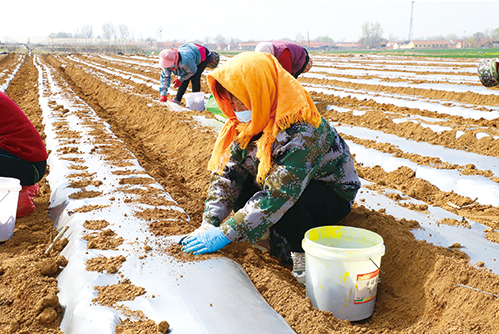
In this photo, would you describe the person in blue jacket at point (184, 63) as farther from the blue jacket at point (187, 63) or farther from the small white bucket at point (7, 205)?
the small white bucket at point (7, 205)

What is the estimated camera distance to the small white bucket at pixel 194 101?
6160 millimetres

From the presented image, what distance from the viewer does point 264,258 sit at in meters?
2.22

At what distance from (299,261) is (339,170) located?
50 cm

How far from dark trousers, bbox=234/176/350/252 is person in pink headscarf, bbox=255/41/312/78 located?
2469mm

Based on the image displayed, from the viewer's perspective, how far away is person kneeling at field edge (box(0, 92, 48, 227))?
2678mm

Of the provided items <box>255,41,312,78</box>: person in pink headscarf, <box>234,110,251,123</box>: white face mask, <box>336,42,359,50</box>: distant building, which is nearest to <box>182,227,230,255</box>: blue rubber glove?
<box>234,110,251,123</box>: white face mask

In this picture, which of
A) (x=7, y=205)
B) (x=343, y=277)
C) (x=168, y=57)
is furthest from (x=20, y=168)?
(x=168, y=57)

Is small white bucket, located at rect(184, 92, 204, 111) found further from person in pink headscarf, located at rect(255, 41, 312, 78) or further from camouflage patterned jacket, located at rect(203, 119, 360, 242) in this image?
camouflage patterned jacket, located at rect(203, 119, 360, 242)

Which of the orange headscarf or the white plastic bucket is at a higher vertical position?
the orange headscarf

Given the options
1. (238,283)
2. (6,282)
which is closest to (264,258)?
(238,283)

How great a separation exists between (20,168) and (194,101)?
365 centimetres

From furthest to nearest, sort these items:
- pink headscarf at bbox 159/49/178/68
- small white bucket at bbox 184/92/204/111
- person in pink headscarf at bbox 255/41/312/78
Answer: small white bucket at bbox 184/92/204/111, pink headscarf at bbox 159/49/178/68, person in pink headscarf at bbox 255/41/312/78

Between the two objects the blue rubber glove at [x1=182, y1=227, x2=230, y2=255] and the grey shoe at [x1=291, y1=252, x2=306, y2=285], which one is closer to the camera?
the blue rubber glove at [x1=182, y1=227, x2=230, y2=255]

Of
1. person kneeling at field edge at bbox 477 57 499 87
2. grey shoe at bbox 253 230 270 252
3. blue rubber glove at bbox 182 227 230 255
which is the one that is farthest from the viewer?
grey shoe at bbox 253 230 270 252
